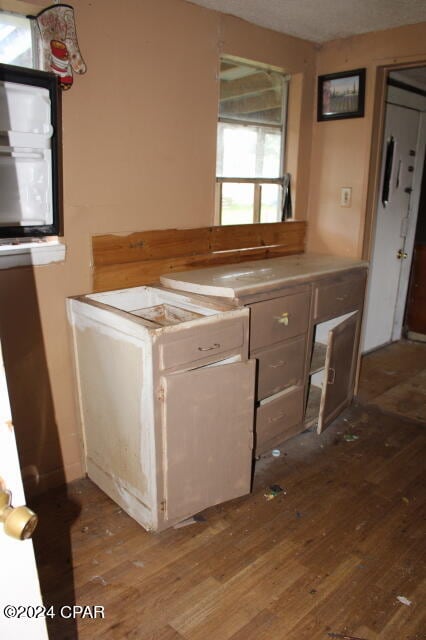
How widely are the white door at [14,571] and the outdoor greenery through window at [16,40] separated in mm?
1696

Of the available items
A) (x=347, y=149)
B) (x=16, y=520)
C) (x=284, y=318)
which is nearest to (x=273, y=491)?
(x=284, y=318)

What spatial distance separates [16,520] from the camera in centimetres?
70

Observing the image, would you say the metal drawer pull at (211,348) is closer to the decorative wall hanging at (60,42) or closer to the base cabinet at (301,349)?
the base cabinet at (301,349)

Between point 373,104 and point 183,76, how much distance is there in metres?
1.19

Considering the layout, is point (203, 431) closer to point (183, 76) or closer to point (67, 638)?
point (67, 638)

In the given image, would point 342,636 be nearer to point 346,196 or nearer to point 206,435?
point 206,435

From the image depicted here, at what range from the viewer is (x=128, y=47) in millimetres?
2137

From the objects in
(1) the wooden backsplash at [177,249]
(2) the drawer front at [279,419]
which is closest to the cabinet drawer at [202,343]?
(2) the drawer front at [279,419]

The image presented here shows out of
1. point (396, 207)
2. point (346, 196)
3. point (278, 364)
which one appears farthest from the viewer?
point (396, 207)

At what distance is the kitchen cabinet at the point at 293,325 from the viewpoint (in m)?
2.27

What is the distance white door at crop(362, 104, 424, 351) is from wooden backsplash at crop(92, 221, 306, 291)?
117 cm

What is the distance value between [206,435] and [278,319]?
70cm

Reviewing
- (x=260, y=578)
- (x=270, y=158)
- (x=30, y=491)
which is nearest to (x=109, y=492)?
(x=30, y=491)

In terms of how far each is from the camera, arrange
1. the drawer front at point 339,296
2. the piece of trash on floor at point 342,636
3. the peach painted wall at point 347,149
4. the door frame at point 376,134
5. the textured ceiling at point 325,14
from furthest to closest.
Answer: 1. the door frame at point 376,134
2. the peach painted wall at point 347,149
3. the drawer front at point 339,296
4. the textured ceiling at point 325,14
5. the piece of trash on floor at point 342,636
